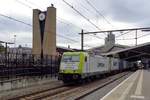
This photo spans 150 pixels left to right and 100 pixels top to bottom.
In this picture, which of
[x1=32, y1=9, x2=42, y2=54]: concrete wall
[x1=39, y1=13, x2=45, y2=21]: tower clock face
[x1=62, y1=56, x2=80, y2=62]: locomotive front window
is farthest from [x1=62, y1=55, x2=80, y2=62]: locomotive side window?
[x1=32, y1=9, x2=42, y2=54]: concrete wall

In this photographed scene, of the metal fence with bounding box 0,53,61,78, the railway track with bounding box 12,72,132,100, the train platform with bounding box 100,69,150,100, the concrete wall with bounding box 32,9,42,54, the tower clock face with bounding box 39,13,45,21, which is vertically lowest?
the railway track with bounding box 12,72,132,100

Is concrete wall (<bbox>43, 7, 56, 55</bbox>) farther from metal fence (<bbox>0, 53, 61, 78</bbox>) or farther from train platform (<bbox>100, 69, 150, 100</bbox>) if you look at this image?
train platform (<bbox>100, 69, 150, 100</bbox>)

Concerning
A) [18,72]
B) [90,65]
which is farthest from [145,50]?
[18,72]

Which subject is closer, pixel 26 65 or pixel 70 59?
pixel 26 65

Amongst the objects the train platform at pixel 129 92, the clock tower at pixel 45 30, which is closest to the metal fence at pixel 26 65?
the train platform at pixel 129 92

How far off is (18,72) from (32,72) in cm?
231

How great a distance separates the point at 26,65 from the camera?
25.3 metres

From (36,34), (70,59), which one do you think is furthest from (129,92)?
(36,34)

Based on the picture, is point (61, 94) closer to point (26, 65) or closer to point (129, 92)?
point (129, 92)

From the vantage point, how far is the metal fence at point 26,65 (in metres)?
22.0

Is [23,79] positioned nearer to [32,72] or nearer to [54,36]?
[32,72]

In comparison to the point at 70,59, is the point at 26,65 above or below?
below

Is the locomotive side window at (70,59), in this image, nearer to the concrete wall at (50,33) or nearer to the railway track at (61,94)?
the railway track at (61,94)

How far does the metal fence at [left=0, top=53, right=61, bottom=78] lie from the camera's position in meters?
22.0
